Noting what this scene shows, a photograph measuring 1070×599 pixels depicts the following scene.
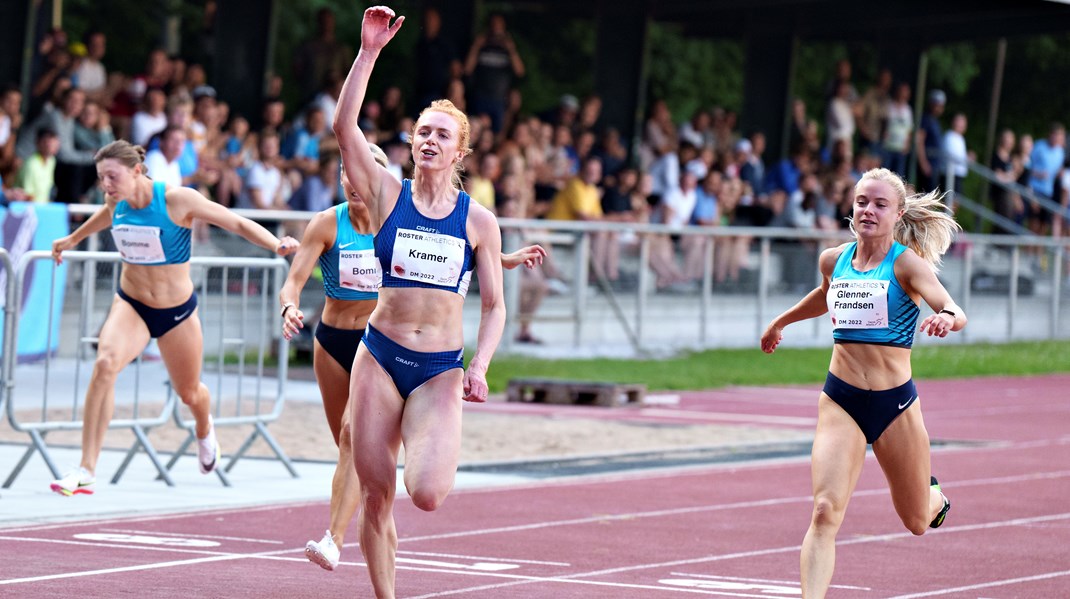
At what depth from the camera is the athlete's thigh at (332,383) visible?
915cm

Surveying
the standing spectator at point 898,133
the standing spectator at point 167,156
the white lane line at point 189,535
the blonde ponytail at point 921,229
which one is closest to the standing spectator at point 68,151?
the standing spectator at point 167,156

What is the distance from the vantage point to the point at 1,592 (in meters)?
8.21

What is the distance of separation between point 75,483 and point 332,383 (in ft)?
8.71

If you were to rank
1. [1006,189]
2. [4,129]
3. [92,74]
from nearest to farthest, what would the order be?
1. [4,129]
2. [92,74]
3. [1006,189]

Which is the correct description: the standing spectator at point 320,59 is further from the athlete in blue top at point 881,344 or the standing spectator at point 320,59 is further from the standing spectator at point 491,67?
the athlete in blue top at point 881,344

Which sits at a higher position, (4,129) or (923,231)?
(4,129)

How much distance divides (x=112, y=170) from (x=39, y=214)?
702cm

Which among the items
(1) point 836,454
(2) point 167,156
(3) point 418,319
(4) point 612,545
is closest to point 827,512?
(1) point 836,454

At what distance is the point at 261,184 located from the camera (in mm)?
20547

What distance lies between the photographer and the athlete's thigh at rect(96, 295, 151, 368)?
11.5m

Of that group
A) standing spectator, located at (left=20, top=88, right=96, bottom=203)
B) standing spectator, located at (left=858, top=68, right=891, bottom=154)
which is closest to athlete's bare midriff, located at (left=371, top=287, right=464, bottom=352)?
standing spectator, located at (left=20, top=88, right=96, bottom=203)

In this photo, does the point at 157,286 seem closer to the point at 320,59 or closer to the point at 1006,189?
the point at 320,59

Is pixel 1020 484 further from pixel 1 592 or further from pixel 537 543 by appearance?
pixel 1 592

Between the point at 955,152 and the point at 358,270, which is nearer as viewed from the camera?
the point at 358,270
